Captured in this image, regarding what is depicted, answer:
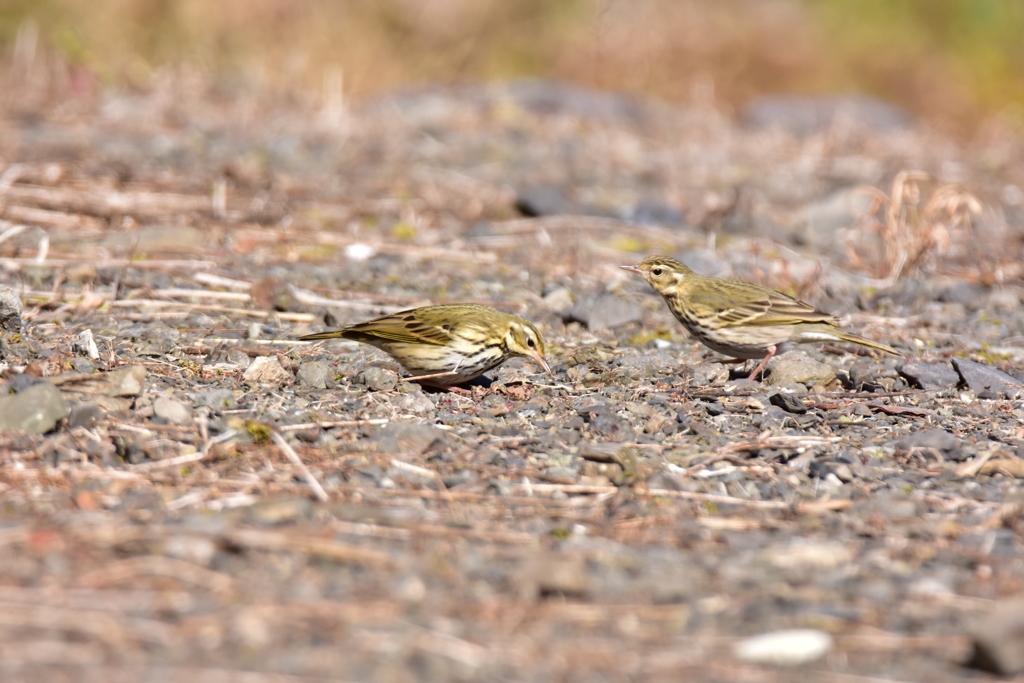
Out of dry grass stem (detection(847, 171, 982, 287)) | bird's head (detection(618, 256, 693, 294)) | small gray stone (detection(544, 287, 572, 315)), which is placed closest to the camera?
bird's head (detection(618, 256, 693, 294))

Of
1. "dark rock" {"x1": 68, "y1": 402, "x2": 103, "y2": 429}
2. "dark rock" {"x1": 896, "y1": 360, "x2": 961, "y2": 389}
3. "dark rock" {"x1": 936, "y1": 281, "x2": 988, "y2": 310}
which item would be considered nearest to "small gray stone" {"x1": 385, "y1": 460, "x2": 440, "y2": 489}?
"dark rock" {"x1": 68, "y1": 402, "x2": 103, "y2": 429}

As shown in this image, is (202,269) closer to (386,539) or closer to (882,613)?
(386,539)

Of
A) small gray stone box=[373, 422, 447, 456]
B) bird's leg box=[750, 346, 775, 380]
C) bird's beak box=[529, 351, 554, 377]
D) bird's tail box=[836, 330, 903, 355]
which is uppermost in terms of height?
small gray stone box=[373, 422, 447, 456]

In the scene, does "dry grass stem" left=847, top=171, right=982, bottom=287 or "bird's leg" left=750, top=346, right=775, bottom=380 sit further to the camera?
"dry grass stem" left=847, top=171, right=982, bottom=287

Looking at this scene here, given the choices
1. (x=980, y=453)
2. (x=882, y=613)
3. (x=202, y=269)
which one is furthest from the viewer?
(x=202, y=269)

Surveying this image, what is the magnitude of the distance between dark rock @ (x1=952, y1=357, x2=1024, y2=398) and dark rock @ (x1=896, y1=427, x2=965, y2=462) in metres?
1.13

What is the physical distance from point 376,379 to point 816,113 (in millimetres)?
11847

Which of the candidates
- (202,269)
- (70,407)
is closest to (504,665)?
(70,407)

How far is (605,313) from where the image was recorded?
7.41 metres

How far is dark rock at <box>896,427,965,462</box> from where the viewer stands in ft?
16.0

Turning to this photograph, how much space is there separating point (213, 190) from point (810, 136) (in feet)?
25.8

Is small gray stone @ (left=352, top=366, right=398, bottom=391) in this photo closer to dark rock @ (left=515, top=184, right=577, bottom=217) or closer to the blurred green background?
dark rock @ (left=515, top=184, right=577, bottom=217)

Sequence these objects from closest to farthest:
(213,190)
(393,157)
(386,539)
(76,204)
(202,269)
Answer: (386,539) < (202,269) < (76,204) < (213,190) < (393,157)

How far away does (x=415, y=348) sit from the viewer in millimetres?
5887
